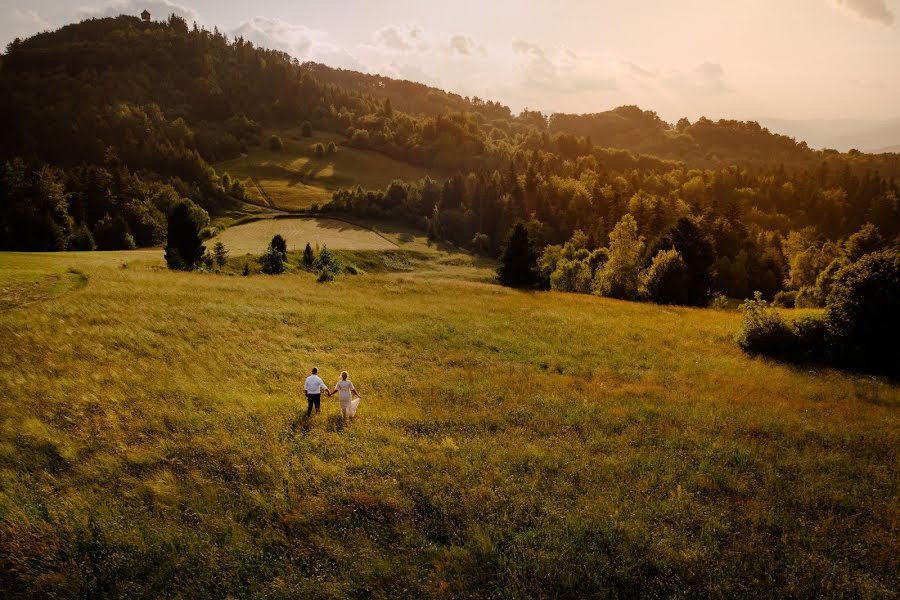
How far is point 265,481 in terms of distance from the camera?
12414mm

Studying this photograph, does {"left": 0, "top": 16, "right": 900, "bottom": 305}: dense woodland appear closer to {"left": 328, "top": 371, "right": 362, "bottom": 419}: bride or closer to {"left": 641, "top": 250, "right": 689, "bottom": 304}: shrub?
{"left": 641, "top": 250, "right": 689, "bottom": 304}: shrub

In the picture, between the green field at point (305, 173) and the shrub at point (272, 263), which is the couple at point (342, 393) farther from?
the green field at point (305, 173)

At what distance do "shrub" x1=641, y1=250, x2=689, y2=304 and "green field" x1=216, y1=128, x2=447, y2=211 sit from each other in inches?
4042

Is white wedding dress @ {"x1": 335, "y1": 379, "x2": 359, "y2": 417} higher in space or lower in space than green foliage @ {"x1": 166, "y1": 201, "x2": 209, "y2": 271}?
lower

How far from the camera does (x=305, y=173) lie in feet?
538

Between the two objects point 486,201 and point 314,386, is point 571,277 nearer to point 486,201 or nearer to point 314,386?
point 314,386

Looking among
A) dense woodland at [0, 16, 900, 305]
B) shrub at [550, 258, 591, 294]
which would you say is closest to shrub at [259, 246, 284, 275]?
dense woodland at [0, 16, 900, 305]

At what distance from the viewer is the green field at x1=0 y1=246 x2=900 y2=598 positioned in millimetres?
9859

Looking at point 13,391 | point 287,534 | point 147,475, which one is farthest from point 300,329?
point 287,534

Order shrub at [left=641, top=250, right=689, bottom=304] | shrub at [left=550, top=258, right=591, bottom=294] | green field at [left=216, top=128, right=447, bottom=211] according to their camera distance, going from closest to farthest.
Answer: shrub at [left=641, top=250, right=689, bottom=304]
shrub at [left=550, top=258, right=591, bottom=294]
green field at [left=216, top=128, right=447, bottom=211]

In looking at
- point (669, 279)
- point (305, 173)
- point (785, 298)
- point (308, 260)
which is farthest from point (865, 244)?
point (305, 173)

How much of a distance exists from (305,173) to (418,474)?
551 ft

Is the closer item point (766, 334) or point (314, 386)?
point (314, 386)

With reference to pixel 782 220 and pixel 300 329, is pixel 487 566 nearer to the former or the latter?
pixel 300 329
